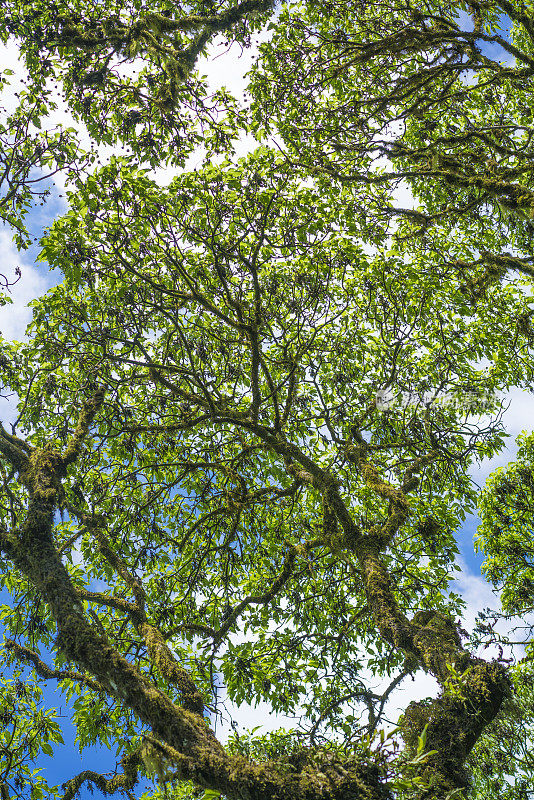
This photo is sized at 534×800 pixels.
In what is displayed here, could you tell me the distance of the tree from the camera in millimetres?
5391

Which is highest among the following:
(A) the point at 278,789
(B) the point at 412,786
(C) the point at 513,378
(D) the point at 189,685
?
(C) the point at 513,378

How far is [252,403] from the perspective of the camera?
7254 millimetres

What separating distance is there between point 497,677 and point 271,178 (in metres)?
7.33

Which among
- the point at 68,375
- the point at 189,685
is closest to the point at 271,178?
the point at 68,375

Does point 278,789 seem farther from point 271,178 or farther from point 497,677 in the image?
point 271,178

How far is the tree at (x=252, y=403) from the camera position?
5.39m

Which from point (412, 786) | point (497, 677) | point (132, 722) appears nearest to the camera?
point (412, 786)

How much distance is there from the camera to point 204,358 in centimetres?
784

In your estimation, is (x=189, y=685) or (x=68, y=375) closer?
(x=189, y=685)

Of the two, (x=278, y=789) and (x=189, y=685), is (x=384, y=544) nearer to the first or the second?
(x=189, y=685)

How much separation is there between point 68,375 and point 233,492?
4069 millimetres

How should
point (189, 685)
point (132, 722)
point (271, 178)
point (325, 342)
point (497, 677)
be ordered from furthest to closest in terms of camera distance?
1. point (325, 342)
2. point (271, 178)
3. point (132, 722)
4. point (189, 685)
5. point (497, 677)

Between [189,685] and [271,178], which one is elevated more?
[271,178]

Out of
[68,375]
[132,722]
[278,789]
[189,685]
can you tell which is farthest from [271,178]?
[132,722]
